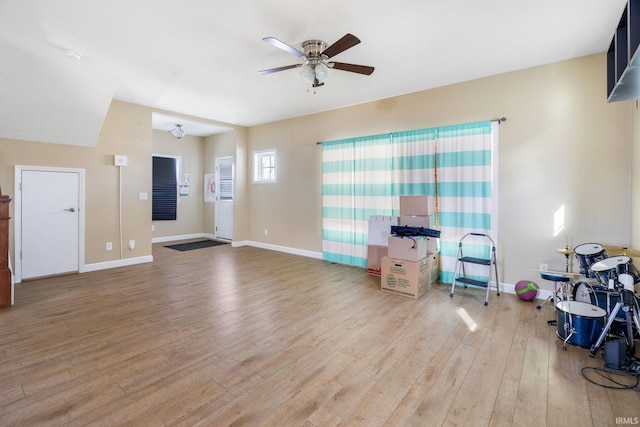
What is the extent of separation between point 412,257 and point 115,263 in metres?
4.89

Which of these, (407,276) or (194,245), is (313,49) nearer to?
(407,276)

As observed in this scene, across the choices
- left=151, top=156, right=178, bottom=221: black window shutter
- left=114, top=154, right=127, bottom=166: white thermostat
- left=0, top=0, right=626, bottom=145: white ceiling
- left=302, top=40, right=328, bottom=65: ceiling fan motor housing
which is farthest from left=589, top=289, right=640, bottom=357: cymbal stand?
left=151, top=156, right=178, bottom=221: black window shutter

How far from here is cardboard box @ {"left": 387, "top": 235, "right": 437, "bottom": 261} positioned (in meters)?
3.73

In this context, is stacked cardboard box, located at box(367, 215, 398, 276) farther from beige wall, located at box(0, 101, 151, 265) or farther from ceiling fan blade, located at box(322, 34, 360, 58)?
beige wall, located at box(0, 101, 151, 265)

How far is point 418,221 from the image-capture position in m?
4.21

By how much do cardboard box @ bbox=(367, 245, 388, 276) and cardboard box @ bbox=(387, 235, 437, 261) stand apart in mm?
770

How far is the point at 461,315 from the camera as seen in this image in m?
3.21

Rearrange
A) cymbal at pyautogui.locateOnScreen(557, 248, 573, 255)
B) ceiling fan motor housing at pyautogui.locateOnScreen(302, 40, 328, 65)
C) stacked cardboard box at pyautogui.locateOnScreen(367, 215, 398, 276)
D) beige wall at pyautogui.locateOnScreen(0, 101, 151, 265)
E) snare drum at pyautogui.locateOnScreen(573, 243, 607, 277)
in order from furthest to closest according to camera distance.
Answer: stacked cardboard box at pyautogui.locateOnScreen(367, 215, 398, 276), beige wall at pyautogui.locateOnScreen(0, 101, 151, 265), cymbal at pyautogui.locateOnScreen(557, 248, 573, 255), ceiling fan motor housing at pyautogui.locateOnScreen(302, 40, 328, 65), snare drum at pyautogui.locateOnScreen(573, 243, 607, 277)

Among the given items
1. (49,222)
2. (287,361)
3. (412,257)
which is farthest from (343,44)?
(49,222)

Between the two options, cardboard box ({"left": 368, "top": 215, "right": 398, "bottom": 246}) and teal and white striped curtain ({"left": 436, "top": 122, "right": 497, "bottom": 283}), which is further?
cardboard box ({"left": 368, "top": 215, "right": 398, "bottom": 246})

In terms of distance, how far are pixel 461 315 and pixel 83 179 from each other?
5766 mm

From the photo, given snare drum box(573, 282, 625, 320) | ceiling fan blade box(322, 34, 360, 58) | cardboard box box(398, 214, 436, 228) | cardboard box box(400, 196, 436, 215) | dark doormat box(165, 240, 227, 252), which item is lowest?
dark doormat box(165, 240, 227, 252)

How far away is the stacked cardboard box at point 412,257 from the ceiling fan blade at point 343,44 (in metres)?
2.24

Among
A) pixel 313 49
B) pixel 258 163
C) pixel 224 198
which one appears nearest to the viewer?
pixel 313 49
